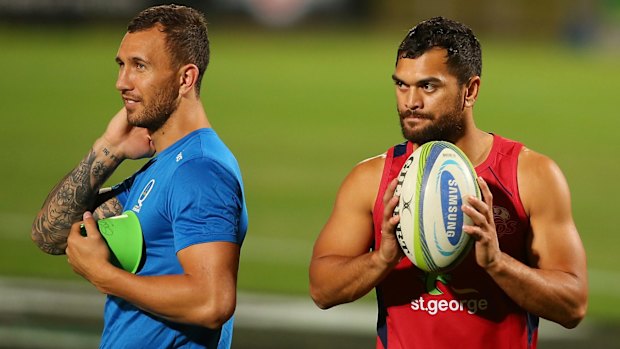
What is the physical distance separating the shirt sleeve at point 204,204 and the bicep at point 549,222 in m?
1.20

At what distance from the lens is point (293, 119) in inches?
1053

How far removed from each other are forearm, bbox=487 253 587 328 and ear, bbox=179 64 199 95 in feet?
4.79

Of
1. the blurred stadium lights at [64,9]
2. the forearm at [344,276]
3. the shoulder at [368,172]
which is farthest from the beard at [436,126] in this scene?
the blurred stadium lights at [64,9]

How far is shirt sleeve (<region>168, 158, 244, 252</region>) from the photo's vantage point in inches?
184

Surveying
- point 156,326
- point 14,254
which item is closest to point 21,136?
point 14,254

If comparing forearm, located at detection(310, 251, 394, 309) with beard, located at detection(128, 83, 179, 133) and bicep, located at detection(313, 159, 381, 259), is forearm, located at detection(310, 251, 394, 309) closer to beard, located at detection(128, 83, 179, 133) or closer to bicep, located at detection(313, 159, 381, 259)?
bicep, located at detection(313, 159, 381, 259)

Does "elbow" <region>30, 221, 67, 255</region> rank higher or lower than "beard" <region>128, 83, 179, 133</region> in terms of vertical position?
lower

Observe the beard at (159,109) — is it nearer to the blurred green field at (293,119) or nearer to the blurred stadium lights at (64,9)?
the blurred green field at (293,119)

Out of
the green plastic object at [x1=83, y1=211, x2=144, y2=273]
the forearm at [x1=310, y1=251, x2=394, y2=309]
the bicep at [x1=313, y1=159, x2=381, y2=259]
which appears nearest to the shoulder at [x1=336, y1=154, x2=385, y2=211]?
the bicep at [x1=313, y1=159, x2=381, y2=259]

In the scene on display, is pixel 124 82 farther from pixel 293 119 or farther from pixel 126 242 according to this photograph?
pixel 293 119

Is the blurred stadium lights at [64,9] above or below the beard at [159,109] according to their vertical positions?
above

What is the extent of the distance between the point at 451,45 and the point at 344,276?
3.43 ft

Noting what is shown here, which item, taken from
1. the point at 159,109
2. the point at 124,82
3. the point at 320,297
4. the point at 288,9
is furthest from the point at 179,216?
the point at 288,9

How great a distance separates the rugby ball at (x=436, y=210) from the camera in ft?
15.0
